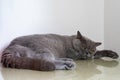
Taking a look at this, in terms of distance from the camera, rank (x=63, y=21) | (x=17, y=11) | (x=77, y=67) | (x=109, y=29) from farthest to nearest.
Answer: (x=109, y=29), (x=63, y=21), (x=17, y=11), (x=77, y=67)

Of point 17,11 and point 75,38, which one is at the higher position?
point 17,11

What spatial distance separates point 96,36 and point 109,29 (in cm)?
14

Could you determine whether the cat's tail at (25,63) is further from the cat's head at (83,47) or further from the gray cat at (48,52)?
the cat's head at (83,47)

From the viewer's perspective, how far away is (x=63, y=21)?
Result: 2203mm

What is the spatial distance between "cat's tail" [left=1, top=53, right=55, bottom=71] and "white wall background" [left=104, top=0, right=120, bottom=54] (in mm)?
969

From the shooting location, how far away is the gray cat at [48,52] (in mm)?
1558

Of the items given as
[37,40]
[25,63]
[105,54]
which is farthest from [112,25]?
[25,63]

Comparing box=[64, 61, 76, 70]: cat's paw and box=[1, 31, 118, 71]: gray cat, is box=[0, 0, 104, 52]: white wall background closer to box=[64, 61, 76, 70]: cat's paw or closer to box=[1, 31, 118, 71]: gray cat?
box=[1, 31, 118, 71]: gray cat

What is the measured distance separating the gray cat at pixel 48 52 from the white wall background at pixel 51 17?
0.45 ft

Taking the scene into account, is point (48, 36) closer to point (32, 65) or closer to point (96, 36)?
point (32, 65)

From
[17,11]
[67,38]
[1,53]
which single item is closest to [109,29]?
[67,38]

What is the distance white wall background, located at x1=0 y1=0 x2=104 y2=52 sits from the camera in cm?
185

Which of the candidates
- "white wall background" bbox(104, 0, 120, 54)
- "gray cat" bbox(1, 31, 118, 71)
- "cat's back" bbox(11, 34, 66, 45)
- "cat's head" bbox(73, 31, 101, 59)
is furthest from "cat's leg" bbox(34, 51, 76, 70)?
"white wall background" bbox(104, 0, 120, 54)

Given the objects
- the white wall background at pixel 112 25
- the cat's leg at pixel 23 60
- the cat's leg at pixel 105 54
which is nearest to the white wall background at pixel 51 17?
the white wall background at pixel 112 25
